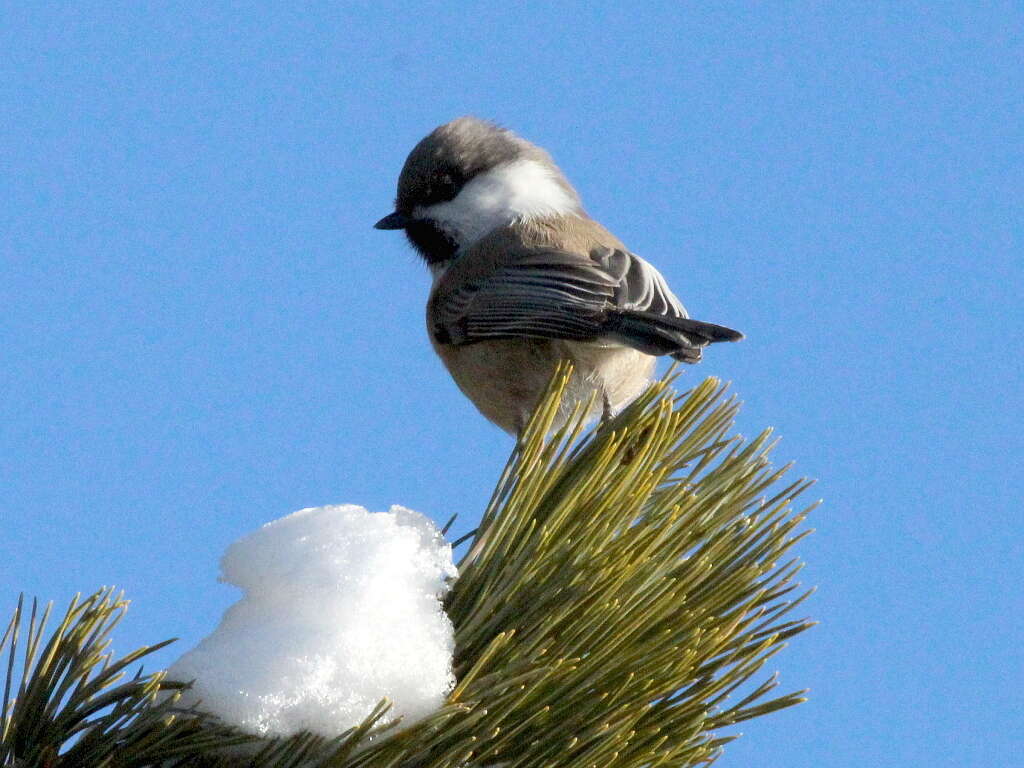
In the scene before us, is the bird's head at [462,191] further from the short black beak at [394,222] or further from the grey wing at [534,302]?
the grey wing at [534,302]

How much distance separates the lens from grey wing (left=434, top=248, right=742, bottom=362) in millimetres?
→ 2137

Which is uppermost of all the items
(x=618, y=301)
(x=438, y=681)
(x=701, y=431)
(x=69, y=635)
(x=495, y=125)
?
(x=495, y=125)

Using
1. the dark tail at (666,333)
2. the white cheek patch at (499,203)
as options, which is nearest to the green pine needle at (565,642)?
the dark tail at (666,333)

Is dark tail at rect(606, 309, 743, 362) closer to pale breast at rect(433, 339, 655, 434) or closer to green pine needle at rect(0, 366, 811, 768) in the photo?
pale breast at rect(433, 339, 655, 434)

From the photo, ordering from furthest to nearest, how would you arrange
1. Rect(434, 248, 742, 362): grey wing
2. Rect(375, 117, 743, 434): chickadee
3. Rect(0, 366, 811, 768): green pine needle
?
Rect(375, 117, 743, 434): chickadee
Rect(434, 248, 742, 362): grey wing
Rect(0, 366, 811, 768): green pine needle

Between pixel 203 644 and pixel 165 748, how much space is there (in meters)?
0.11

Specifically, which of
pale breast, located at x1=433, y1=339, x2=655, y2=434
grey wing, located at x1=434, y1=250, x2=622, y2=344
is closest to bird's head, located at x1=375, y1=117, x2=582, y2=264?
grey wing, located at x1=434, y1=250, x2=622, y2=344

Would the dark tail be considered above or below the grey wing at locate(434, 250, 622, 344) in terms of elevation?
below

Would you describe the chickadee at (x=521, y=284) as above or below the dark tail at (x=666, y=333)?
above

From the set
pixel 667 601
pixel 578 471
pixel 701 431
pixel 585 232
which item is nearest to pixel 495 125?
pixel 585 232

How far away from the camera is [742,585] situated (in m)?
1.31

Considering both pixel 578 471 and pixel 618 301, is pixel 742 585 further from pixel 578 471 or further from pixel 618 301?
pixel 618 301

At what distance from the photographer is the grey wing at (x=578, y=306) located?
7.01 feet

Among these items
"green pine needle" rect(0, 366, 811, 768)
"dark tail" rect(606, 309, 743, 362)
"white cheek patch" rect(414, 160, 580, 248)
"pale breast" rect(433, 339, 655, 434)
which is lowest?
"green pine needle" rect(0, 366, 811, 768)
